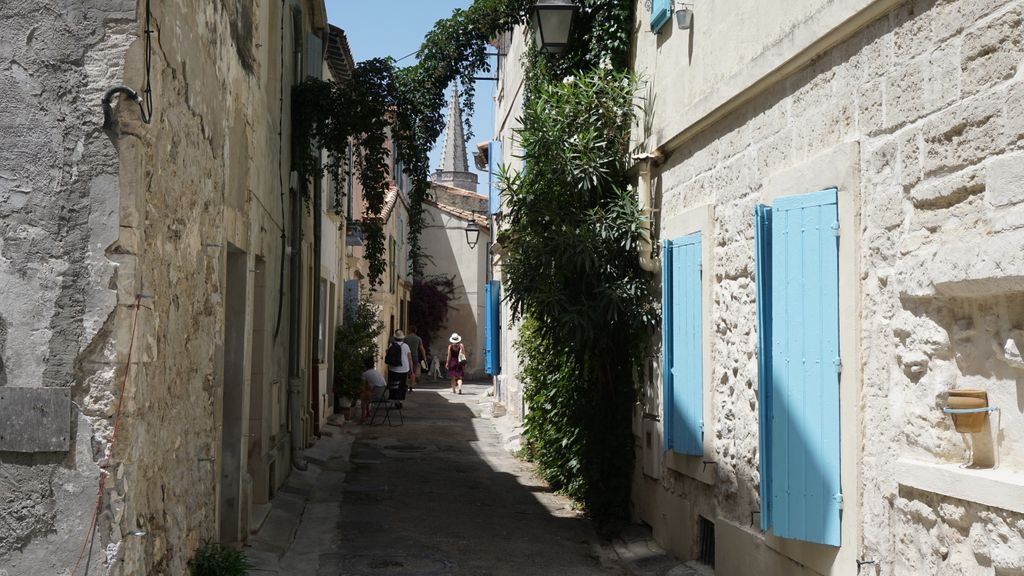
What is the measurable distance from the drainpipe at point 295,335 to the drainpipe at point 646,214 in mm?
4369

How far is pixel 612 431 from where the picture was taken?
922 cm

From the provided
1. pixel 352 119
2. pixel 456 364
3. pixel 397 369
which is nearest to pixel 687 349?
pixel 352 119

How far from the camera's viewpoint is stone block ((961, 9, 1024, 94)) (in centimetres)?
377

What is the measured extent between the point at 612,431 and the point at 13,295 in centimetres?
591

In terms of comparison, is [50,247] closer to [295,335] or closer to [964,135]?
[964,135]

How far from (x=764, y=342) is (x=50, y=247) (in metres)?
3.65

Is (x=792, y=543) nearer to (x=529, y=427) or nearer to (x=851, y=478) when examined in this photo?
(x=851, y=478)

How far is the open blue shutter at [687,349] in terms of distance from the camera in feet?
23.9

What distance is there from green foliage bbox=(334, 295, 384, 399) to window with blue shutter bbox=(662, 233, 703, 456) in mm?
10214

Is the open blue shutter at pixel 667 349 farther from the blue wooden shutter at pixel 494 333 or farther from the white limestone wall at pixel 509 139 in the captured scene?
the blue wooden shutter at pixel 494 333

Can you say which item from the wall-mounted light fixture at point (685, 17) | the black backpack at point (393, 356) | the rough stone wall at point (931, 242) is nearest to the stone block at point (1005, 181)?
the rough stone wall at point (931, 242)

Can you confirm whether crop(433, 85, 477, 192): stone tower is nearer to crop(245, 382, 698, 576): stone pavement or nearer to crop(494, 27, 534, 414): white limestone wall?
crop(494, 27, 534, 414): white limestone wall

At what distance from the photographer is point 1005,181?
3807 millimetres

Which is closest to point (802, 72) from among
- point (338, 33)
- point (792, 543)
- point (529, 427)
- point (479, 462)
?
point (792, 543)
